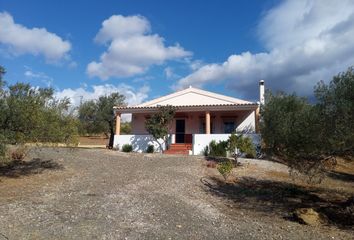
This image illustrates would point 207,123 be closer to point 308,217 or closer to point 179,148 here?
point 179,148

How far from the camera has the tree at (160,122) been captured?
25.8 meters

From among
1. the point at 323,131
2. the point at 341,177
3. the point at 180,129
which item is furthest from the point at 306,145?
the point at 180,129

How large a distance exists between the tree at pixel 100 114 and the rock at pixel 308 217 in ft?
87.6

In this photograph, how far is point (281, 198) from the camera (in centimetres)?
1345

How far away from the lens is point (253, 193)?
14148 mm

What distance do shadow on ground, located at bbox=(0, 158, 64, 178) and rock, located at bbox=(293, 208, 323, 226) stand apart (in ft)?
36.0

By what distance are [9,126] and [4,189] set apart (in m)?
2.37

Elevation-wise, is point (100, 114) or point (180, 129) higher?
point (100, 114)

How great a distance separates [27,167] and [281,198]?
11220 millimetres

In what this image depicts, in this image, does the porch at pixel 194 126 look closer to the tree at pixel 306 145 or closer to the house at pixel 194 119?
the house at pixel 194 119

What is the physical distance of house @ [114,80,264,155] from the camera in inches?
1037

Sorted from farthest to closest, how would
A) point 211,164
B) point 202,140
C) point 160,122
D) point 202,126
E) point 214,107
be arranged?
point 202,126
point 214,107
point 160,122
point 202,140
point 211,164

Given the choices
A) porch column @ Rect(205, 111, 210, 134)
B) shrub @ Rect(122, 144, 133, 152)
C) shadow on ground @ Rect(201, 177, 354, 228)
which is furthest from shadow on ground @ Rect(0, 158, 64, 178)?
porch column @ Rect(205, 111, 210, 134)

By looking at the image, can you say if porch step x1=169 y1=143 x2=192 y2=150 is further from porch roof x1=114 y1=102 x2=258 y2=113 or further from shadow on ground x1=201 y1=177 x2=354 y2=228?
shadow on ground x1=201 y1=177 x2=354 y2=228
